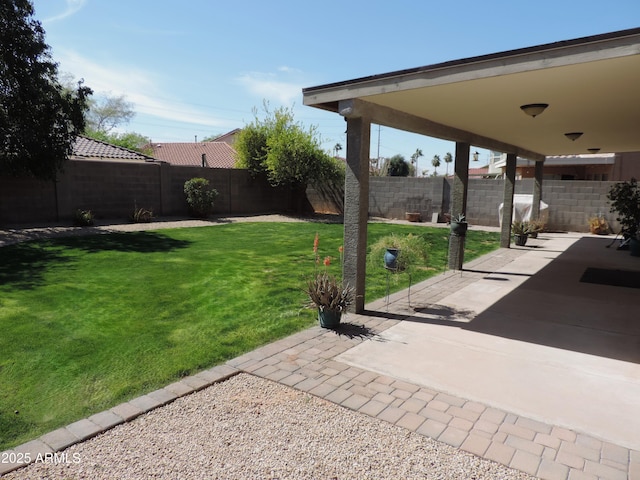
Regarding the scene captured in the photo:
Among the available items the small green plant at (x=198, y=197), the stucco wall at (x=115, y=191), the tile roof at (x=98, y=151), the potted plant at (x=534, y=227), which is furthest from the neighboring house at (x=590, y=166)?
the tile roof at (x=98, y=151)

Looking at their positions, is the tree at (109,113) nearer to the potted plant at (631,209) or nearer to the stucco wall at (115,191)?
the stucco wall at (115,191)

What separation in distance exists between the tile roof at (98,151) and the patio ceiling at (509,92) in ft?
48.2

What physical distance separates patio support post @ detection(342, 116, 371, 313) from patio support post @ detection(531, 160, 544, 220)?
10.6 metres

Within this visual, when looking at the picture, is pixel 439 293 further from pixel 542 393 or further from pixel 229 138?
pixel 229 138

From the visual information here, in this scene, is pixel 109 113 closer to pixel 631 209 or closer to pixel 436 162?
pixel 631 209

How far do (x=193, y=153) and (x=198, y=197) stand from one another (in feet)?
81.3

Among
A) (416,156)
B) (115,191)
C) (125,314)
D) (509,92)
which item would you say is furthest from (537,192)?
(416,156)

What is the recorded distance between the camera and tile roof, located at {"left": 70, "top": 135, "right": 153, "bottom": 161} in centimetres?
1687

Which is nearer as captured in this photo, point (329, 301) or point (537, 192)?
point (329, 301)

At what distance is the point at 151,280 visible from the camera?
7004 mm

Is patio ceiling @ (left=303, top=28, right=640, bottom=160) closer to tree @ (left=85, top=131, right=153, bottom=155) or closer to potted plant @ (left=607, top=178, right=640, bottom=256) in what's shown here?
potted plant @ (left=607, top=178, right=640, bottom=256)

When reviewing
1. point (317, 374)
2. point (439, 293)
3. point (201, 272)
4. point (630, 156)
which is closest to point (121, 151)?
point (201, 272)

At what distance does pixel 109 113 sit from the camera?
51.5m

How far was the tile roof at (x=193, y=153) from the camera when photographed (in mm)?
36781
